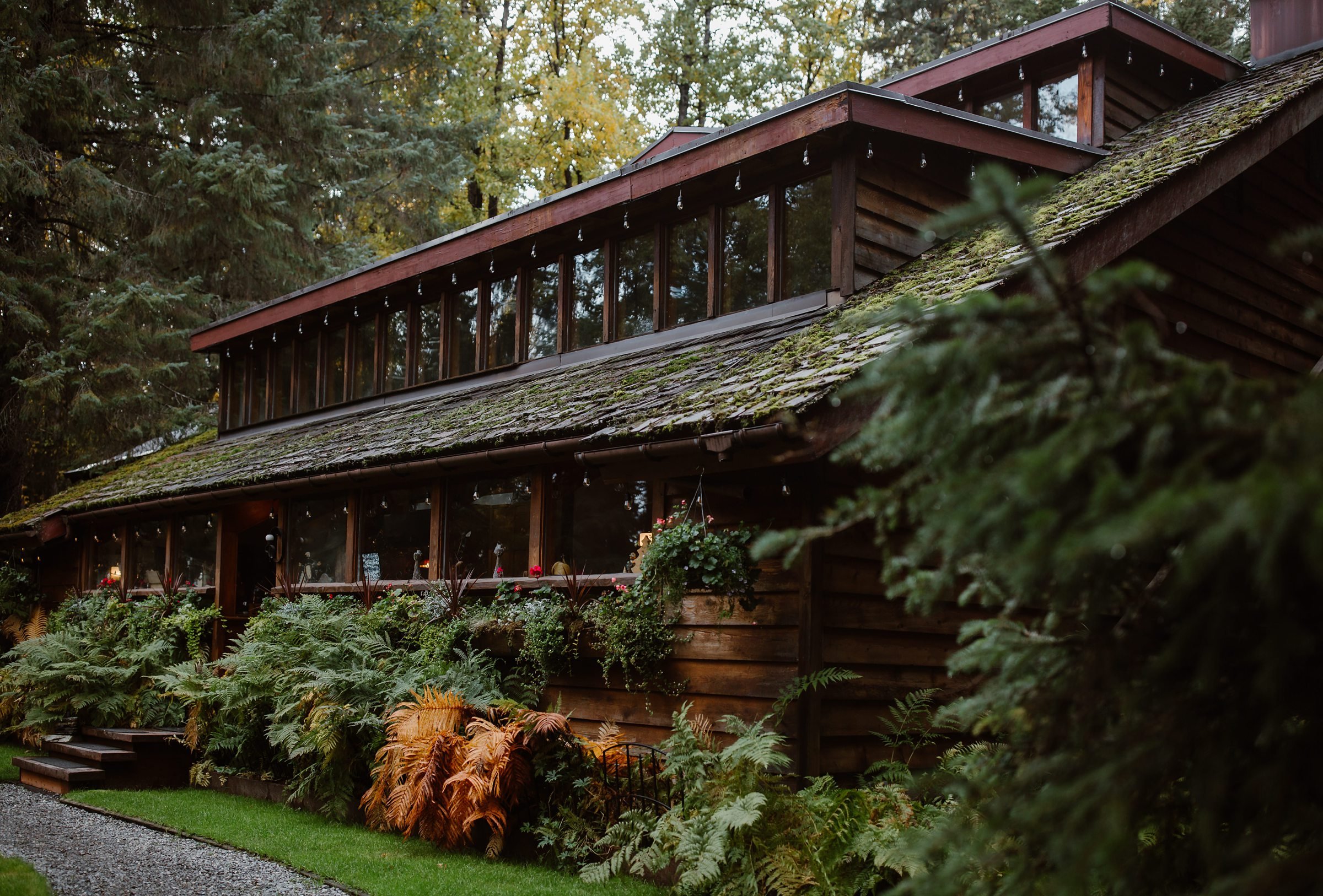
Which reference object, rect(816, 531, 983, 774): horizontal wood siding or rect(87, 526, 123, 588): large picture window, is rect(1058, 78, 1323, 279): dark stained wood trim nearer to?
rect(816, 531, 983, 774): horizontal wood siding

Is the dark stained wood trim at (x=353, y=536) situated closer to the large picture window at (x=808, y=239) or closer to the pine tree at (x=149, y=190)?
the large picture window at (x=808, y=239)

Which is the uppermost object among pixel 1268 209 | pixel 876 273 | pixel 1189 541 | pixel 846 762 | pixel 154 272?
pixel 154 272

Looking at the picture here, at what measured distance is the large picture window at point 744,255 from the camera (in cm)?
999

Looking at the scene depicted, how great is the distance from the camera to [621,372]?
10055mm

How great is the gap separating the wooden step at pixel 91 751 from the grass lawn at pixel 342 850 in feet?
1.24

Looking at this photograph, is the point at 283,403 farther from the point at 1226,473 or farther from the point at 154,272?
the point at 1226,473

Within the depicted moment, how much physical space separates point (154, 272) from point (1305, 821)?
21718mm

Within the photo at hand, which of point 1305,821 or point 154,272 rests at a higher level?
point 154,272

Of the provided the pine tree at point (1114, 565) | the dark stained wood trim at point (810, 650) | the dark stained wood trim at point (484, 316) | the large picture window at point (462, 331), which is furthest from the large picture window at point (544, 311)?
the pine tree at point (1114, 565)

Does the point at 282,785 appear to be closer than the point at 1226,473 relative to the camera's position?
No

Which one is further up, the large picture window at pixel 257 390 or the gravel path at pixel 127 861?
the large picture window at pixel 257 390

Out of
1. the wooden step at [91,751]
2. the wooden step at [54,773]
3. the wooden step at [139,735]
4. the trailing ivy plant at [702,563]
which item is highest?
the trailing ivy plant at [702,563]

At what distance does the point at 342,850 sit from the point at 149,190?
17.0m

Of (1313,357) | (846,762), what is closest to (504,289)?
(846,762)
